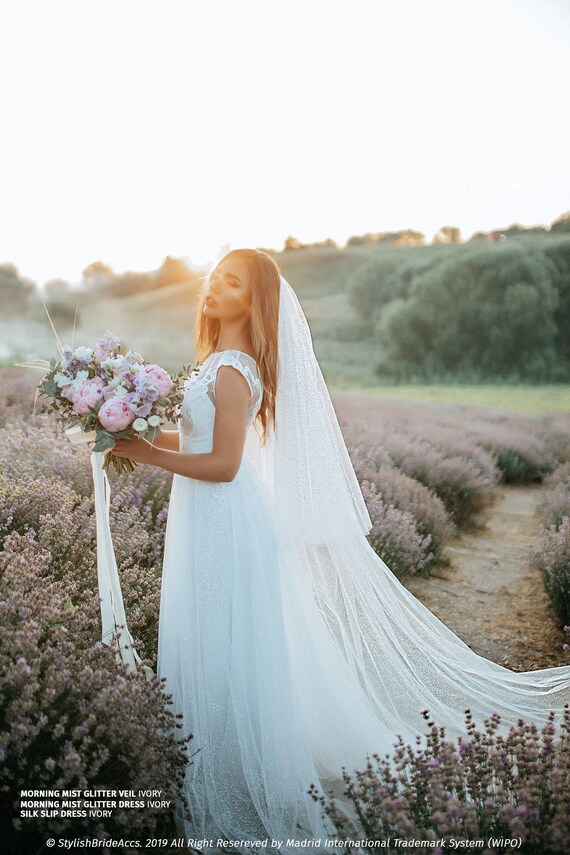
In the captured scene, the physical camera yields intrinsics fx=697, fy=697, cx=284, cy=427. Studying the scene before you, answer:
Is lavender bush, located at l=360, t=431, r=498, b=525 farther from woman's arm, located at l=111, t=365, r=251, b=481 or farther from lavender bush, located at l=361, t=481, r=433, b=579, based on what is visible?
woman's arm, located at l=111, t=365, r=251, b=481

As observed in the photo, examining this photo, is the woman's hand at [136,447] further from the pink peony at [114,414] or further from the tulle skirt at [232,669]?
→ the tulle skirt at [232,669]

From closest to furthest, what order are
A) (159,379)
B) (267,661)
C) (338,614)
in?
1. (159,379)
2. (267,661)
3. (338,614)

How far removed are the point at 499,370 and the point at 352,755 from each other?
1058cm

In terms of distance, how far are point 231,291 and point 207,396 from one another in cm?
43

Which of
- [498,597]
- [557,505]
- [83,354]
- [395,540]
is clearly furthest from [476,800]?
[557,505]

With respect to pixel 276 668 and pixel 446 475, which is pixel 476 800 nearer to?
pixel 276 668

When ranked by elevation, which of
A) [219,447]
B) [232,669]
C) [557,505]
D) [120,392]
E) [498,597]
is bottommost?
[498,597]

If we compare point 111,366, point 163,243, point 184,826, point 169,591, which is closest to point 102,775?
point 184,826

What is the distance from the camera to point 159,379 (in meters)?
2.45

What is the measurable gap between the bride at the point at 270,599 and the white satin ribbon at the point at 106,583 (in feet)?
0.41

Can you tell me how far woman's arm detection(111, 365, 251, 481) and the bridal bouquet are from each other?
0.06 m

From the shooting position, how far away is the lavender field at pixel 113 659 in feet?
6.31

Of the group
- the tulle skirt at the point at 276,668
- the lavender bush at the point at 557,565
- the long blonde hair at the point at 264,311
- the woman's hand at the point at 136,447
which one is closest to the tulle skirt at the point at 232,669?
the tulle skirt at the point at 276,668

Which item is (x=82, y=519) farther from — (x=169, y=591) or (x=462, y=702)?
(x=462, y=702)
